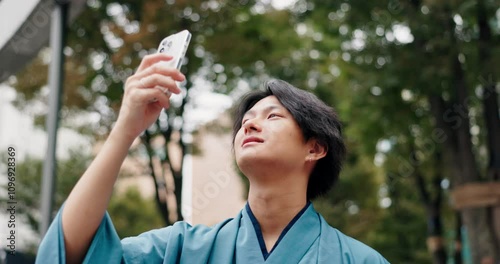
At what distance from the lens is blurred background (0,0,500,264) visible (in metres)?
8.11

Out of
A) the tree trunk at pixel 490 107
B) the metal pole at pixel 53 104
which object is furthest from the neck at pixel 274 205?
the tree trunk at pixel 490 107

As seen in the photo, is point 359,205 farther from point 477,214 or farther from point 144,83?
point 144,83

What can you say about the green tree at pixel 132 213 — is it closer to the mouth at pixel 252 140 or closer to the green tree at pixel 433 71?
the green tree at pixel 433 71

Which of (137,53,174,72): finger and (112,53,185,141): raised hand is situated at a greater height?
(137,53,174,72): finger

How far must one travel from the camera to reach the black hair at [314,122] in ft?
8.23

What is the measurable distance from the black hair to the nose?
14 cm

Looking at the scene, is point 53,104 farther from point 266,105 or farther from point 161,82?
point 161,82

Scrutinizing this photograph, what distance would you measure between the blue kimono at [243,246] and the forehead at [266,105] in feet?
1.20

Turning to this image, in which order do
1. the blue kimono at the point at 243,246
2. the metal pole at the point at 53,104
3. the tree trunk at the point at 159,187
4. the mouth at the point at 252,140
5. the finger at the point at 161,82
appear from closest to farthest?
the finger at the point at 161,82 < the blue kimono at the point at 243,246 < the mouth at the point at 252,140 < the metal pole at the point at 53,104 < the tree trunk at the point at 159,187

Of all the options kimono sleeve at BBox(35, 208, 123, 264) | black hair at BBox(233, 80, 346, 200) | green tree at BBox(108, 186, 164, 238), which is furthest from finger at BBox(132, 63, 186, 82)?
green tree at BBox(108, 186, 164, 238)

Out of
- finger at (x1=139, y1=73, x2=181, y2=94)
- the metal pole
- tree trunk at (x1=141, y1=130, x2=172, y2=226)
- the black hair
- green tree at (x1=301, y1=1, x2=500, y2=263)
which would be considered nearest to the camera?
finger at (x1=139, y1=73, x2=181, y2=94)

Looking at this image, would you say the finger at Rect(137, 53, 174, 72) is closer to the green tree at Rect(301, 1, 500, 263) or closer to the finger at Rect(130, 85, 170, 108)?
the finger at Rect(130, 85, 170, 108)

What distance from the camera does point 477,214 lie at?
8.27 metres

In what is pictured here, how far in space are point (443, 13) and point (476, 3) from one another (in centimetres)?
48
